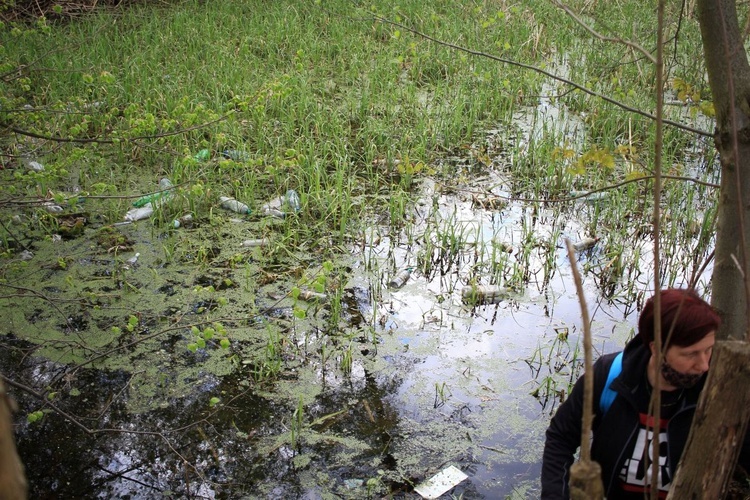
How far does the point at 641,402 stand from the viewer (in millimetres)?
1645

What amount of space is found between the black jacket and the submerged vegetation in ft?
1.64

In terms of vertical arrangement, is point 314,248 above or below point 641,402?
below

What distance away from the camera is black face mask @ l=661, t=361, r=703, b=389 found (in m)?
1.59

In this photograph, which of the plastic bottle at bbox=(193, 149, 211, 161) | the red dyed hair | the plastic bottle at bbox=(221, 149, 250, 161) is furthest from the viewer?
the plastic bottle at bbox=(193, 149, 211, 161)

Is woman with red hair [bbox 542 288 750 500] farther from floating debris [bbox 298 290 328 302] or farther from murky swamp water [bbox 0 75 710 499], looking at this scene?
floating debris [bbox 298 290 328 302]

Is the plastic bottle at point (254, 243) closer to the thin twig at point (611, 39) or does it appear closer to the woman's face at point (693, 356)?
the thin twig at point (611, 39)

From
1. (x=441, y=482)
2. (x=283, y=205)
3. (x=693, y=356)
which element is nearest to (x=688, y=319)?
(x=693, y=356)

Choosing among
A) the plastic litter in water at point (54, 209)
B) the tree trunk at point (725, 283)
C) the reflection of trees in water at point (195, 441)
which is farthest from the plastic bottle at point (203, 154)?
the tree trunk at point (725, 283)

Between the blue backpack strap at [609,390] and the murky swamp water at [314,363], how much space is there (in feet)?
2.41

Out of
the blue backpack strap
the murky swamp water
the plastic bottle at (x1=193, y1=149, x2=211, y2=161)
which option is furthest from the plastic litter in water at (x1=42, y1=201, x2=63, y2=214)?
the blue backpack strap

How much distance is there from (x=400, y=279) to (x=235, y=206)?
4.16 feet

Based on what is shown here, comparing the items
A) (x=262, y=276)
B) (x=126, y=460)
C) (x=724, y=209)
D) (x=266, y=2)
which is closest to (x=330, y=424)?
(x=126, y=460)

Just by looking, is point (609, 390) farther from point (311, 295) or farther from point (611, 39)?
point (311, 295)

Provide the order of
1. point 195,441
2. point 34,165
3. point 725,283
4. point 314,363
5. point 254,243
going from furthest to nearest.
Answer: point 34,165, point 254,243, point 314,363, point 195,441, point 725,283
